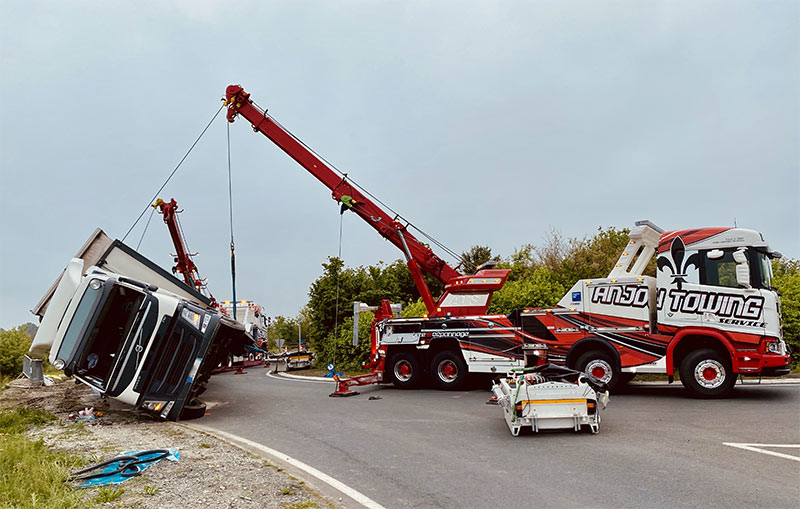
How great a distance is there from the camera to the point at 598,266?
23438 mm

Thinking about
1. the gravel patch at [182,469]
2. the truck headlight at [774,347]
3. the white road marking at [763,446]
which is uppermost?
the truck headlight at [774,347]

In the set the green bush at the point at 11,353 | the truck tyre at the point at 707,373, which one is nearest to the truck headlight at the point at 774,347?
the truck tyre at the point at 707,373

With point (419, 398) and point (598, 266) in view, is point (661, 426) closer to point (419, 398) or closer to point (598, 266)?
point (419, 398)

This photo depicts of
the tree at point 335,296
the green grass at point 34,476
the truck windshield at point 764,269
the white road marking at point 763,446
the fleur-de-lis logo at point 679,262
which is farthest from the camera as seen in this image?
the tree at point 335,296

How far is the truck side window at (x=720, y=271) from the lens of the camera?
1074 centimetres

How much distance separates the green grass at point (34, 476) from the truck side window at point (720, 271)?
1080cm

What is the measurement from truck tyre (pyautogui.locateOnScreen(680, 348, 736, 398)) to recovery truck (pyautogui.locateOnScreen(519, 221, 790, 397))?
0.02 meters

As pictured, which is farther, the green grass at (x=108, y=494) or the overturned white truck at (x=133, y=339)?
the overturned white truck at (x=133, y=339)

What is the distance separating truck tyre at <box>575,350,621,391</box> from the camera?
11.8 meters

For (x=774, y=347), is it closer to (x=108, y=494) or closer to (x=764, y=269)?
(x=764, y=269)

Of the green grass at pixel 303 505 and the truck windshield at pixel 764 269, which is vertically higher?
the truck windshield at pixel 764 269

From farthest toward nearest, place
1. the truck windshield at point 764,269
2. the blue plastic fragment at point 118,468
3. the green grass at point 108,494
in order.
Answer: the truck windshield at point 764,269, the blue plastic fragment at point 118,468, the green grass at point 108,494

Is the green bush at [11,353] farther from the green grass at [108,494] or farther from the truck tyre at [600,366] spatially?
the truck tyre at [600,366]

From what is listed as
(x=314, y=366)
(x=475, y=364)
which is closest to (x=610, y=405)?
(x=475, y=364)
